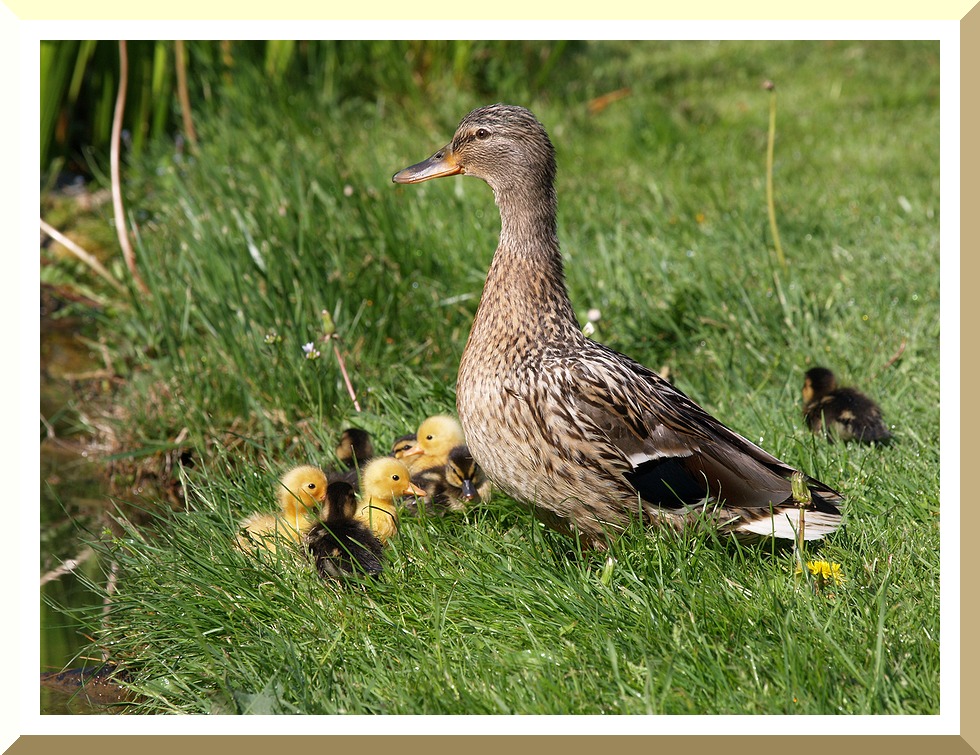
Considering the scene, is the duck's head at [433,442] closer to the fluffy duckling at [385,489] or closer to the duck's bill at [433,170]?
the fluffy duckling at [385,489]

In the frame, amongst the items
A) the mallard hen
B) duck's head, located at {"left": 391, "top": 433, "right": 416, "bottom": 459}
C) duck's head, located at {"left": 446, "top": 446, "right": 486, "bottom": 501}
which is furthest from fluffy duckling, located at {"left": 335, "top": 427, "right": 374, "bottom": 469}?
the mallard hen

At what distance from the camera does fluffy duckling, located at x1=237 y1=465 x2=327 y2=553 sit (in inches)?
153

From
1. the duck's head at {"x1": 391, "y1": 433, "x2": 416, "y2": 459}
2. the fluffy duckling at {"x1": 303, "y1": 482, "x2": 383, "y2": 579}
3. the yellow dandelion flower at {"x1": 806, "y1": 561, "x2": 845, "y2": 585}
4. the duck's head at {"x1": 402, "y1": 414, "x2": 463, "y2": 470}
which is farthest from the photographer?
the duck's head at {"x1": 391, "y1": 433, "x2": 416, "y2": 459}

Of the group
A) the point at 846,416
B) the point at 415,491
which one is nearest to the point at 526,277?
the point at 415,491

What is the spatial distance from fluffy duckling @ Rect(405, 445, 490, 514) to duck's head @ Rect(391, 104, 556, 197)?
3.31 feet

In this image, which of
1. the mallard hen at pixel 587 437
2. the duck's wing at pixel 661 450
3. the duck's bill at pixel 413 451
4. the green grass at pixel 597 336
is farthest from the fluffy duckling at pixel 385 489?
the duck's wing at pixel 661 450

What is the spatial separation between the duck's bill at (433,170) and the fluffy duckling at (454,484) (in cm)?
103

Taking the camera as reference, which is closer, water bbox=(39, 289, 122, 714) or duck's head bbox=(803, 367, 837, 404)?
water bbox=(39, 289, 122, 714)

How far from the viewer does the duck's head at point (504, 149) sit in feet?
12.9

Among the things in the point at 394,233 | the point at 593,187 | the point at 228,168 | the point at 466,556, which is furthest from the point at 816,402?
the point at 228,168

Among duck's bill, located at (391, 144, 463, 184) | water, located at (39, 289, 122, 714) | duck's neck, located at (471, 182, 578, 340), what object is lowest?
water, located at (39, 289, 122, 714)

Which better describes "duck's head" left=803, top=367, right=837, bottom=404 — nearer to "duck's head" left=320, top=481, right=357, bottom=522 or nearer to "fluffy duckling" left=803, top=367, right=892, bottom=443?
"fluffy duckling" left=803, top=367, right=892, bottom=443

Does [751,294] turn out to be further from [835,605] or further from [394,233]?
[835,605]

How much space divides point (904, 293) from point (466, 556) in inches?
123
